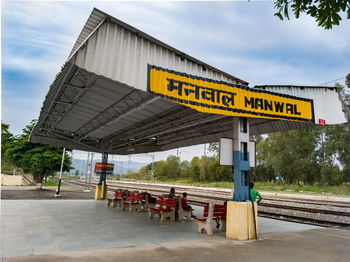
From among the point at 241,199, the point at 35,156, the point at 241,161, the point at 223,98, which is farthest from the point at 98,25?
the point at 35,156

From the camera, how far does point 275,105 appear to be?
7.90 m

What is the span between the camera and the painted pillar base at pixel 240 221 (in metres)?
7.19

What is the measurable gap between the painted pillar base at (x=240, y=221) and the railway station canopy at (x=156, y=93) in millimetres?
2818

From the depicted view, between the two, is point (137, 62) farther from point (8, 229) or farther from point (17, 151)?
point (17, 151)

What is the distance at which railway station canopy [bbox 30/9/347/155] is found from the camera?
6012mm

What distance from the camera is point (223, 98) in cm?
692

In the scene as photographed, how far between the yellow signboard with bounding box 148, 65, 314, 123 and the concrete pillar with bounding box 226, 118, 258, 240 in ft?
3.22

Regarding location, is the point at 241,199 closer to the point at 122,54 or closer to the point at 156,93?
the point at 156,93

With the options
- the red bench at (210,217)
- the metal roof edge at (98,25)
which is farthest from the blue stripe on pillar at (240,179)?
the metal roof edge at (98,25)

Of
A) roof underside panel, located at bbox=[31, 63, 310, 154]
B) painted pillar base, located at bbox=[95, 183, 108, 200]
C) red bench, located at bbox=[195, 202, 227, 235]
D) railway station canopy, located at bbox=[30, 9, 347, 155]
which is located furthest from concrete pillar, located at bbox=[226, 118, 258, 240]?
painted pillar base, located at bbox=[95, 183, 108, 200]

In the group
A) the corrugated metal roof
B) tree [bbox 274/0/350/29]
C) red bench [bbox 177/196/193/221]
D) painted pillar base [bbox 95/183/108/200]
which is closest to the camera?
tree [bbox 274/0/350/29]

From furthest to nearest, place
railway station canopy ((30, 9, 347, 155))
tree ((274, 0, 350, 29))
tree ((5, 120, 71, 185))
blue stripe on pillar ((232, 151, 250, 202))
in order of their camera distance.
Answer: tree ((5, 120, 71, 185)), blue stripe on pillar ((232, 151, 250, 202)), railway station canopy ((30, 9, 347, 155)), tree ((274, 0, 350, 29))

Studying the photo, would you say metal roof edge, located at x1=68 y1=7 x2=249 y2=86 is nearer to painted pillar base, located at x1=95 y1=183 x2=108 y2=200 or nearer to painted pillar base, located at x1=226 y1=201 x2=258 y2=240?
painted pillar base, located at x1=226 y1=201 x2=258 y2=240

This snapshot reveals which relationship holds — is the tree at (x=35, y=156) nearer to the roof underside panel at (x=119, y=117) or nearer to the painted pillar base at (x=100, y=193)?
the roof underside panel at (x=119, y=117)
